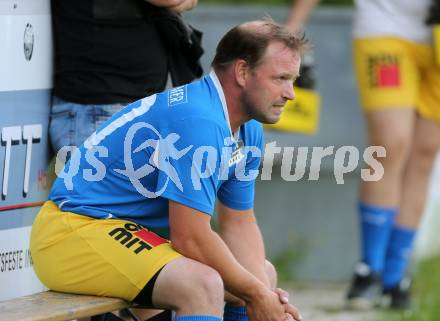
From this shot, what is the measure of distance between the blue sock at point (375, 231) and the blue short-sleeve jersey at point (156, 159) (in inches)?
92.4

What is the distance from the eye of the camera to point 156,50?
18.7 feet

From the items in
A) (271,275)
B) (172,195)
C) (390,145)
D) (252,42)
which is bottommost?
(390,145)

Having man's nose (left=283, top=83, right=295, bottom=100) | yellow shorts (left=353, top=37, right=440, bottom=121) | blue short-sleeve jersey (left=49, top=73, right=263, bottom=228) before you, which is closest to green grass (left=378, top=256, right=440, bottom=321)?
yellow shorts (left=353, top=37, right=440, bottom=121)

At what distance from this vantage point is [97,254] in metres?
4.96

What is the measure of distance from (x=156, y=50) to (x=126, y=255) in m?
1.13

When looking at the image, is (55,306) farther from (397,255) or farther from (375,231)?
(397,255)

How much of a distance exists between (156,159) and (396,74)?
2780 millimetres

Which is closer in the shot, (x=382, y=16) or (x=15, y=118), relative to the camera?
(x=15, y=118)

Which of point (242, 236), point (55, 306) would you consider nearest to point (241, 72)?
point (242, 236)

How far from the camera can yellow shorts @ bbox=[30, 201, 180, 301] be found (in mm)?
4910

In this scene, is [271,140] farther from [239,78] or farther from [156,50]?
[239,78]

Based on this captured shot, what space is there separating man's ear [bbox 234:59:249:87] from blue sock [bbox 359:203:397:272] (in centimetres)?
263

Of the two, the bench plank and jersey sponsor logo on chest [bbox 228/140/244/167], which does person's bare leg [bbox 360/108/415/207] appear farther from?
the bench plank

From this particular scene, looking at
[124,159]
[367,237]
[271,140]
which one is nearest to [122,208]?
[124,159]
